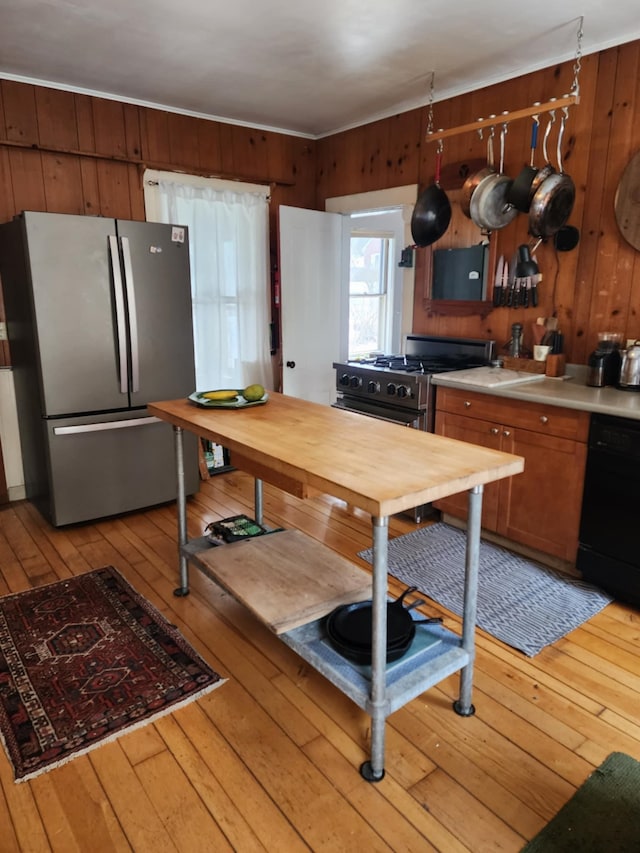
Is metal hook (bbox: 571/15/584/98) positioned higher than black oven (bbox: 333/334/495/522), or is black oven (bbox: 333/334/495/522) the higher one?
metal hook (bbox: 571/15/584/98)

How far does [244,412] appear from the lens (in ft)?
7.82

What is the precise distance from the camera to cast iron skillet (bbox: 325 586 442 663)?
5.79 feet

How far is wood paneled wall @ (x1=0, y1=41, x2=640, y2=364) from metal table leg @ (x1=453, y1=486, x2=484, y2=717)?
5.96 feet

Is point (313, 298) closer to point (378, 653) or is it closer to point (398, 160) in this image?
point (398, 160)

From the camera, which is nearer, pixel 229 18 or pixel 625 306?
pixel 229 18

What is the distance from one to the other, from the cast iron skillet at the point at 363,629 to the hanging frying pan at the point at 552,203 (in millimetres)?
2074

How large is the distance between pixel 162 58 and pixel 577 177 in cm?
230

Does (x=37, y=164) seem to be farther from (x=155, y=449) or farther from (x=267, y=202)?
(x=155, y=449)

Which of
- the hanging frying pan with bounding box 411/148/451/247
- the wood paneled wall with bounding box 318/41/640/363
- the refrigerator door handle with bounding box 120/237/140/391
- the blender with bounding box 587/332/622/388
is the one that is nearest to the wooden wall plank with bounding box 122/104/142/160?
the refrigerator door handle with bounding box 120/237/140/391

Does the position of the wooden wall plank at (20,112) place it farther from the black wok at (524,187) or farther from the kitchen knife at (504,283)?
the kitchen knife at (504,283)

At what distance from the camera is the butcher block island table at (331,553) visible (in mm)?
→ 1555

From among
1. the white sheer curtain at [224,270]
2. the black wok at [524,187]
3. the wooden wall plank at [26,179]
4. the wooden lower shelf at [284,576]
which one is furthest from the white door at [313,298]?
the wooden lower shelf at [284,576]

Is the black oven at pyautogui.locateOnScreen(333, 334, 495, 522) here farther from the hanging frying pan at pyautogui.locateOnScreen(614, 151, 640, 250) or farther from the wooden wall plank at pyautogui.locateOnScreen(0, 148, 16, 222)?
the wooden wall plank at pyautogui.locateOnScreen(0, 148, 16, 222)

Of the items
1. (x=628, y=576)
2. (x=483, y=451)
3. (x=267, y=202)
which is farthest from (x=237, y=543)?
(x=267, y=202)
